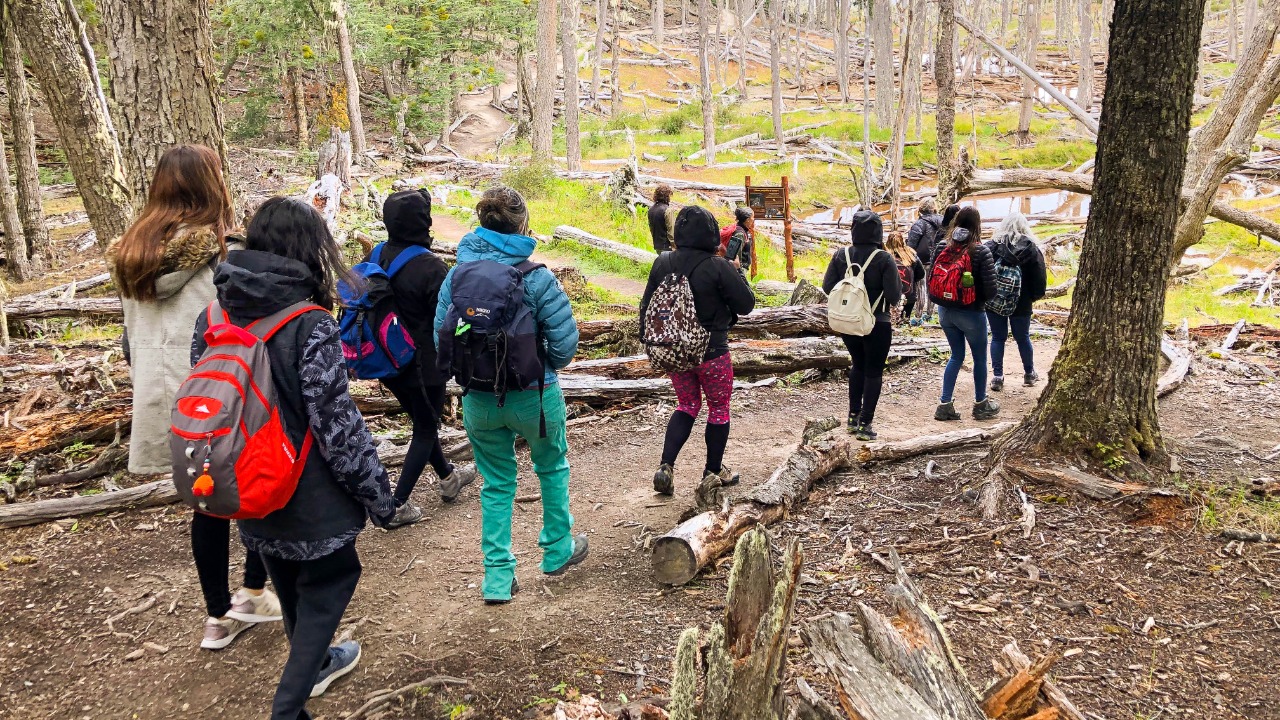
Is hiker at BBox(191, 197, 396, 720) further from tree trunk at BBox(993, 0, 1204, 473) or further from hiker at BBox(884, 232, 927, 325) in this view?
hiker at BBox(884, 232, 927, 325)

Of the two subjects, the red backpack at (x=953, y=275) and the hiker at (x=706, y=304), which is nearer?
the hiker at (x=706, y=304)

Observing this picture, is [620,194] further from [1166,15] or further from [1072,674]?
[1072,674]

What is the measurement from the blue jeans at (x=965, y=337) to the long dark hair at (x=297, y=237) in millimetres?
5426

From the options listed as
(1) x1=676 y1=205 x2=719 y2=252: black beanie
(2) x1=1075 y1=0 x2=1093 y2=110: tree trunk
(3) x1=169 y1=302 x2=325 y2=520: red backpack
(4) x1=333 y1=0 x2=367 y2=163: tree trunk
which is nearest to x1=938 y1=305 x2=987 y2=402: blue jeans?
(1) x1=676 y1=205 x2=719 y2=252: black beanie

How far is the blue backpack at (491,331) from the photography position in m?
3.74

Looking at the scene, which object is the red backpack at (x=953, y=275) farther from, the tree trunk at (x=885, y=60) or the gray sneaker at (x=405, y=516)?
the tree trunk at (x=885, y=60)

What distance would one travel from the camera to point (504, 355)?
377cm

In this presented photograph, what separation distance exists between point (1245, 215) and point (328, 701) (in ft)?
Result: 39.8

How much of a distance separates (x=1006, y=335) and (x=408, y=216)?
5.97m

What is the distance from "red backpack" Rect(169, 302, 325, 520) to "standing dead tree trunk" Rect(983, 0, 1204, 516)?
3.67m

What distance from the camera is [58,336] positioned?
8.93 m

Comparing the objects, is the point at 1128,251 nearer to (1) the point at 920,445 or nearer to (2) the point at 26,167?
(1) the point at 920,445

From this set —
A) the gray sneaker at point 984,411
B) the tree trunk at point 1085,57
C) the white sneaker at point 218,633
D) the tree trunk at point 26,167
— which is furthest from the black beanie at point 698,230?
the tree trunk at point 1085,57

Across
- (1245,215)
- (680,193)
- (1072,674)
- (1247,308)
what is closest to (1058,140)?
(680,193)
